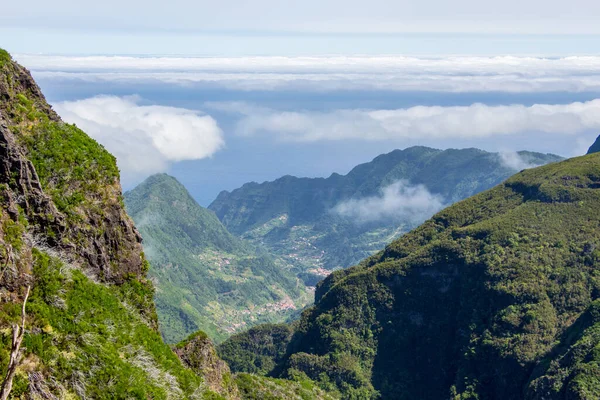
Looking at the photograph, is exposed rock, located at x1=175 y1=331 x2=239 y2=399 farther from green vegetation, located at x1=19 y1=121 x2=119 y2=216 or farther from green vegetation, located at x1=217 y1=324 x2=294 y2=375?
green vegetation, located at x1=217 y1=324 x2=294 y2=375

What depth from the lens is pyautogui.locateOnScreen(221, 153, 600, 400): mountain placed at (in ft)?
357

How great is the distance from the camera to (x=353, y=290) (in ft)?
452

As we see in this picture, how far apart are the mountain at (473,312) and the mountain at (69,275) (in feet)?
244

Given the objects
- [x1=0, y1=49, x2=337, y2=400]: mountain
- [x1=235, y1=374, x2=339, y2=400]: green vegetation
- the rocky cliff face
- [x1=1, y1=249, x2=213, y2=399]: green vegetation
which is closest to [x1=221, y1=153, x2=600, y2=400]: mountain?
[x1=235, y1=374, x2=339, y2=400]: green vegetation

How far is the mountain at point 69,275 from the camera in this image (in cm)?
2556

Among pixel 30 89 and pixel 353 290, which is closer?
pixel 30 89

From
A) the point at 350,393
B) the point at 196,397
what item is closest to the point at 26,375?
the point at 196,397

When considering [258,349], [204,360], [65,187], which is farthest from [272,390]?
[258,349]

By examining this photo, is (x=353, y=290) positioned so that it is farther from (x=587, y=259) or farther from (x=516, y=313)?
(x=587, y=259)

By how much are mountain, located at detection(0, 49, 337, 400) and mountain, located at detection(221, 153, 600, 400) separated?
74434 millimetres

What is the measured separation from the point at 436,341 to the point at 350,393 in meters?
24.5

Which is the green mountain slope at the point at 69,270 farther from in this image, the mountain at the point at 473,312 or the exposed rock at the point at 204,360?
the mountain at the point at 473,312

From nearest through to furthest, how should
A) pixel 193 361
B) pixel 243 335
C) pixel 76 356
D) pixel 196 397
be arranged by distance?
pixel 76 356 < pixel 196 397 < pixel 193 361 < pixel 243 335

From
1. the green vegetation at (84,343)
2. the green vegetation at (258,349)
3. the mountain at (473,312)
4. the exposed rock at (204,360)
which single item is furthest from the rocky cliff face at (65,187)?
the green vegetation at (258,349)
